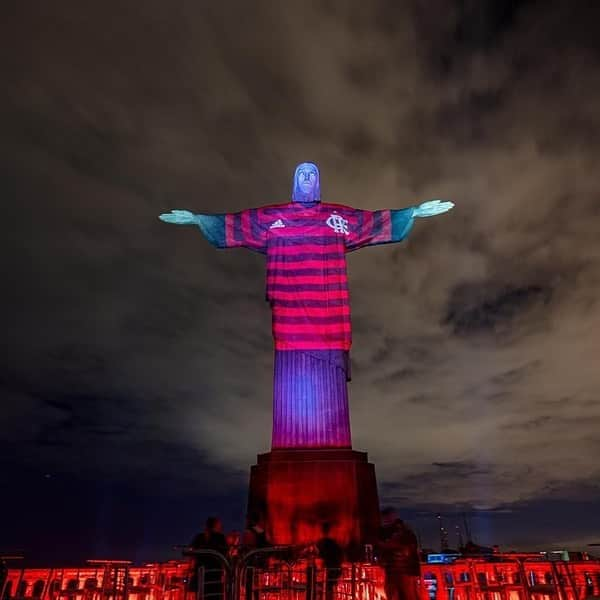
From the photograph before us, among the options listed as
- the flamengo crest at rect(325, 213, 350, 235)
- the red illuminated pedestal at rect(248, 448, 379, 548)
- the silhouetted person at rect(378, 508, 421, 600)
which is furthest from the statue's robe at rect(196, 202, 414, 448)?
the silhouetted person at rect(378, 508, 421, 600)

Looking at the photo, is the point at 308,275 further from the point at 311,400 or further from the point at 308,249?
the point at 311,400

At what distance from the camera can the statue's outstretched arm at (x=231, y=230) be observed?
15.7m

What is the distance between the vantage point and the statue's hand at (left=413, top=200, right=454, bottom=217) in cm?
1519

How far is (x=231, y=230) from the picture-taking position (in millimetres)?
15750

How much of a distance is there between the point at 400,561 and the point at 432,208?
10629 mm

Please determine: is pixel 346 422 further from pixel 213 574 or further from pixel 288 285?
pixel 213 574

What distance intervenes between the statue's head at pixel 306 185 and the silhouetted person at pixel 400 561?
1066cm

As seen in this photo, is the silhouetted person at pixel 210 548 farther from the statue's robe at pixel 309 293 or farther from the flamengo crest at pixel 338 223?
the flamengo crest at pixel 338 223

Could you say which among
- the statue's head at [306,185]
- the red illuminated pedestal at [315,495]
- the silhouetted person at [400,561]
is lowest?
the silhouetted person at [400,561]

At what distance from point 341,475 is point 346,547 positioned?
5.17ft

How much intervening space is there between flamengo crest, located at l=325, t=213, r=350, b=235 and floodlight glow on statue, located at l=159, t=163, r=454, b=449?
1.2 inches

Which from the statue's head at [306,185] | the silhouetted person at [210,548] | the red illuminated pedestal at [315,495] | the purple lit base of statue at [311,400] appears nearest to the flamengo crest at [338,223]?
the statue's head at [306,185]

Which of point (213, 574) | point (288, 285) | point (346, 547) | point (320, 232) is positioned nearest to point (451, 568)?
point (346, 547)

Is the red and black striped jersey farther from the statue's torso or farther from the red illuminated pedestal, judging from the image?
the red illuminated pedestal
